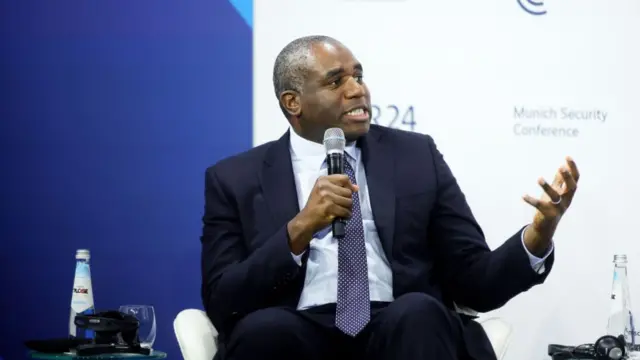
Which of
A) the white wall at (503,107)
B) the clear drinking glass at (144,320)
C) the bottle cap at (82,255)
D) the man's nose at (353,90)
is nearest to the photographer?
the man's nose at (353,90)

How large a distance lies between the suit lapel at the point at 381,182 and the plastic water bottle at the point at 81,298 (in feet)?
3.48

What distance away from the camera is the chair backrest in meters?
2.39

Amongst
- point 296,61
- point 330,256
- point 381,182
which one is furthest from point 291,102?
point 330,256

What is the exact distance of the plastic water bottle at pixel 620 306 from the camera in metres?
3.34

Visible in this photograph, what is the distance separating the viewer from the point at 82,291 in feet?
10.1

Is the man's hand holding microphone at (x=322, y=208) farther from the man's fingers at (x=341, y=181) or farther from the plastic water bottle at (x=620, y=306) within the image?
the plastic water bottle at (x=620, y=306)

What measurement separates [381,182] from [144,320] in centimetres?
93

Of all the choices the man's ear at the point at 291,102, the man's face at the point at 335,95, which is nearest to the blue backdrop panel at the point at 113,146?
the man's ear at the point at 291,102

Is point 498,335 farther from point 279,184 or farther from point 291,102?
point 291,102

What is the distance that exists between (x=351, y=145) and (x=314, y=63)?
0.85 ft

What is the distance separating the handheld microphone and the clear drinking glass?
1009mm

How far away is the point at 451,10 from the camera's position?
3.52m

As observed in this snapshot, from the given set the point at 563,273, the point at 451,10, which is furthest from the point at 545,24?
the point at 563,273

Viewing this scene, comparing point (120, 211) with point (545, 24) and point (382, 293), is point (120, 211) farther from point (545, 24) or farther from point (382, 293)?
point (545, 24)
